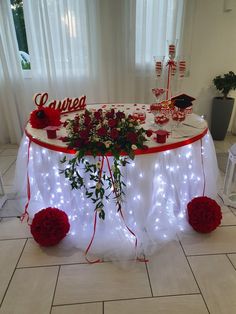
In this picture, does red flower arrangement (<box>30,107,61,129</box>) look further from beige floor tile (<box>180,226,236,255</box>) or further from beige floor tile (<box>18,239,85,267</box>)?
beige floor tile (<box>180,226,236,255</box>)

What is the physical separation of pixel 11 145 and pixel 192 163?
272 centimetres

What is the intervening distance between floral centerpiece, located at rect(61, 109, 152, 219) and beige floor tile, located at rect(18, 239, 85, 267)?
36cm

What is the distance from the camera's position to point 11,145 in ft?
11.5

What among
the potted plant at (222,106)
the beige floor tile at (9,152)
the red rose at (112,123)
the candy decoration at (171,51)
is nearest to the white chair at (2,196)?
the beige floor tile at (9,152)

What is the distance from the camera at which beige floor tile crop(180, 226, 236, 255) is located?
1.63 metres

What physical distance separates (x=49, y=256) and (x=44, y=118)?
3.19ft

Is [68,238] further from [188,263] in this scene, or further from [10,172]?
[10,172]

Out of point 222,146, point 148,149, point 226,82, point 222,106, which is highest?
point 226,82

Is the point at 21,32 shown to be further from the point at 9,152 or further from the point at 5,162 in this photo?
the point at 5,162

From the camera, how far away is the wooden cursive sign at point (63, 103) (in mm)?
1938

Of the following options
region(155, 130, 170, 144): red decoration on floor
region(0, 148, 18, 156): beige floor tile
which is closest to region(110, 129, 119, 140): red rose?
region(155, 130, 170, 144): red decoration on floor

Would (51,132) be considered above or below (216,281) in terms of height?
above

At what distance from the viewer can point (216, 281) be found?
142 centimetres

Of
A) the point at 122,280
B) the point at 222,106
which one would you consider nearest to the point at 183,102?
the point at 122,280
